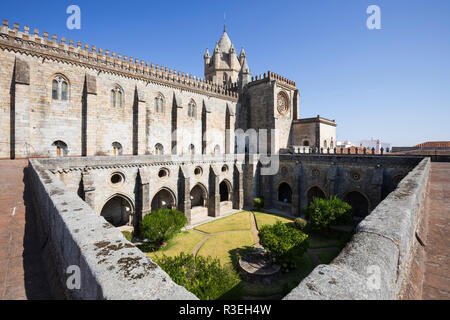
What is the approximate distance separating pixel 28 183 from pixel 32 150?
11.2m

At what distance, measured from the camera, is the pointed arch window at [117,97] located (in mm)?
21328

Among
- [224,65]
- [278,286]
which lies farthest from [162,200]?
[224,65]

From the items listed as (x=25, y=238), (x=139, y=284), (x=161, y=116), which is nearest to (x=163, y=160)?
A: (x=161, y=116)

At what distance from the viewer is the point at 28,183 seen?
8.62m

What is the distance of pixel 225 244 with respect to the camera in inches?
655

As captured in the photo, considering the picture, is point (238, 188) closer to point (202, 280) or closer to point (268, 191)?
point (268, 191)

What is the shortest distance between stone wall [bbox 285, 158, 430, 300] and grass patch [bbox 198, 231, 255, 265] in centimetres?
1269

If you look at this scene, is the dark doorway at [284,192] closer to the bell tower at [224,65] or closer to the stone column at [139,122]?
the stone column at [139,122]

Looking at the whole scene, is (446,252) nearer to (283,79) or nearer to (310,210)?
(310,210)

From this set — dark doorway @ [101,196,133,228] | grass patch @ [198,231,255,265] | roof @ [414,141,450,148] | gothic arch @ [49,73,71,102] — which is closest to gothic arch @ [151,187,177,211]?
dark doorway @ [101,196,133,228]

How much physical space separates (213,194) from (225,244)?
741 cm

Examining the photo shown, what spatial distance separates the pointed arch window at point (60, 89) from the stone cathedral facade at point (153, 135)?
7 centimetres

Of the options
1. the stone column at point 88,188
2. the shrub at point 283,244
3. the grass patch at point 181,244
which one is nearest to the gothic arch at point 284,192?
the grass patch at point 181,244
